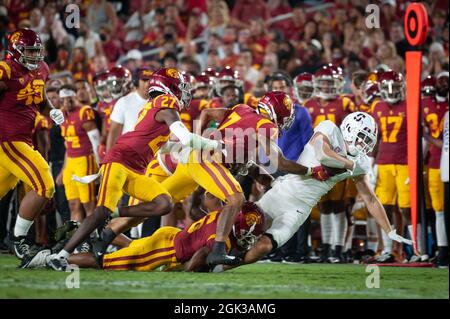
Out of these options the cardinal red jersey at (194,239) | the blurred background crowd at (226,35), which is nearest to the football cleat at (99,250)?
the cardinal red jersey at (194,239)

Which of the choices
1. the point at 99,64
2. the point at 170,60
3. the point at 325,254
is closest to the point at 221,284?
the point at 325,254

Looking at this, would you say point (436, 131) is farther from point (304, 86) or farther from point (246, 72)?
point (246, 72)

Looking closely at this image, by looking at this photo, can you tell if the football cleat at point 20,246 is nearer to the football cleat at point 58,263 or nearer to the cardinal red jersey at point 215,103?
the football cleat at point 58,263

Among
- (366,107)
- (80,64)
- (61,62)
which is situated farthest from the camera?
(61,62)

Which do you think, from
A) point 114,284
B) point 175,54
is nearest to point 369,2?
point 175,54

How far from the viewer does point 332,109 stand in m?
10.1

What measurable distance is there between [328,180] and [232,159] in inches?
33.6

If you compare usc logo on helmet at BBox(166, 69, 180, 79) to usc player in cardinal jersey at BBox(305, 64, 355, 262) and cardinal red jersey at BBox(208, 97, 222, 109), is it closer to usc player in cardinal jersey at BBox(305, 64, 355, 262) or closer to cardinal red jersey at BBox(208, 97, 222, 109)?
usc player in cardinal jersey at BBox(305, 64, 355, 262)

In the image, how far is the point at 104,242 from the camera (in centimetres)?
723

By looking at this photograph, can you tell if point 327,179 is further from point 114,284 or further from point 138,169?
point 114,284

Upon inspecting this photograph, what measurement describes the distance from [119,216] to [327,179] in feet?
5.40

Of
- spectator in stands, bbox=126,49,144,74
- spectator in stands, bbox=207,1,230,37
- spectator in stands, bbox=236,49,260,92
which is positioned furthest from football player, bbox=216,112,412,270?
spectator in stands, bbox=207,1,230,37

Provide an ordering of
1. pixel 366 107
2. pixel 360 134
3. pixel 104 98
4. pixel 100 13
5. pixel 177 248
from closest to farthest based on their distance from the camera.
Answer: pixel 177 248 → pixel 360 134 → pixel 366 107 → pixel 104 98 → pixel 100 13

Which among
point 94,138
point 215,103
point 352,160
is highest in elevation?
point 215,103
